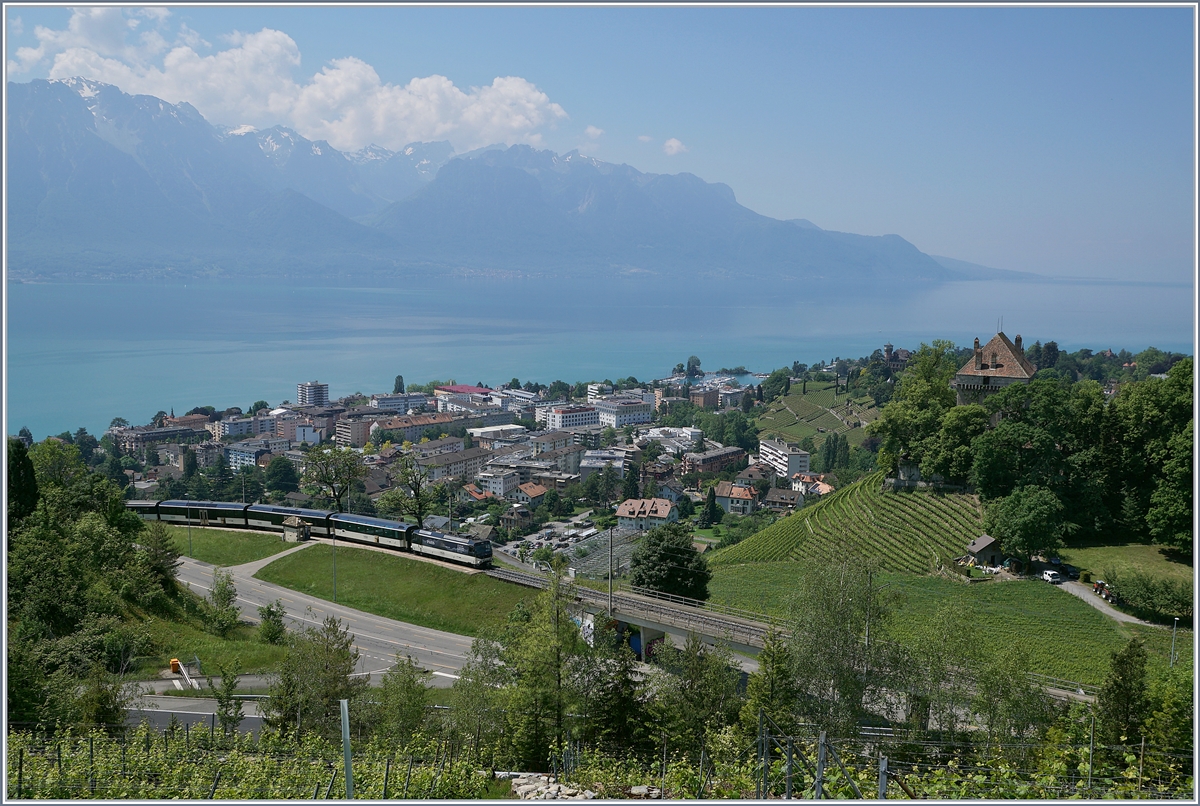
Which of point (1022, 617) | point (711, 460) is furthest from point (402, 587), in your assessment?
point (711, 460)

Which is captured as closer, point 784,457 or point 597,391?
point 784,457

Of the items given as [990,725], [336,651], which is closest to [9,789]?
[336,651]

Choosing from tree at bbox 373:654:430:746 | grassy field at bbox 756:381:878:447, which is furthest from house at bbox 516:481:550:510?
tree at bbox 373:654:430:746

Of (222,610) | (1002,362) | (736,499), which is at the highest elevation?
(1002,362)

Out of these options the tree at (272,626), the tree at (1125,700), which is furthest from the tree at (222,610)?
the tree at (1125,700)

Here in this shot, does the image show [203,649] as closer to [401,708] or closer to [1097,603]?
[401,708]

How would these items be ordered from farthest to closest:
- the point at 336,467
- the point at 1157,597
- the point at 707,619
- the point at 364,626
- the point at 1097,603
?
the point at 336,467 → the point at 364,626 → the point at 1097,603 → the point at 1157,597 → the point at 707,619

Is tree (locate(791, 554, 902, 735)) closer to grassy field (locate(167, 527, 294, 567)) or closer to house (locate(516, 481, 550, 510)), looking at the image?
grassy field (locate(167, 527, 294, 567))
